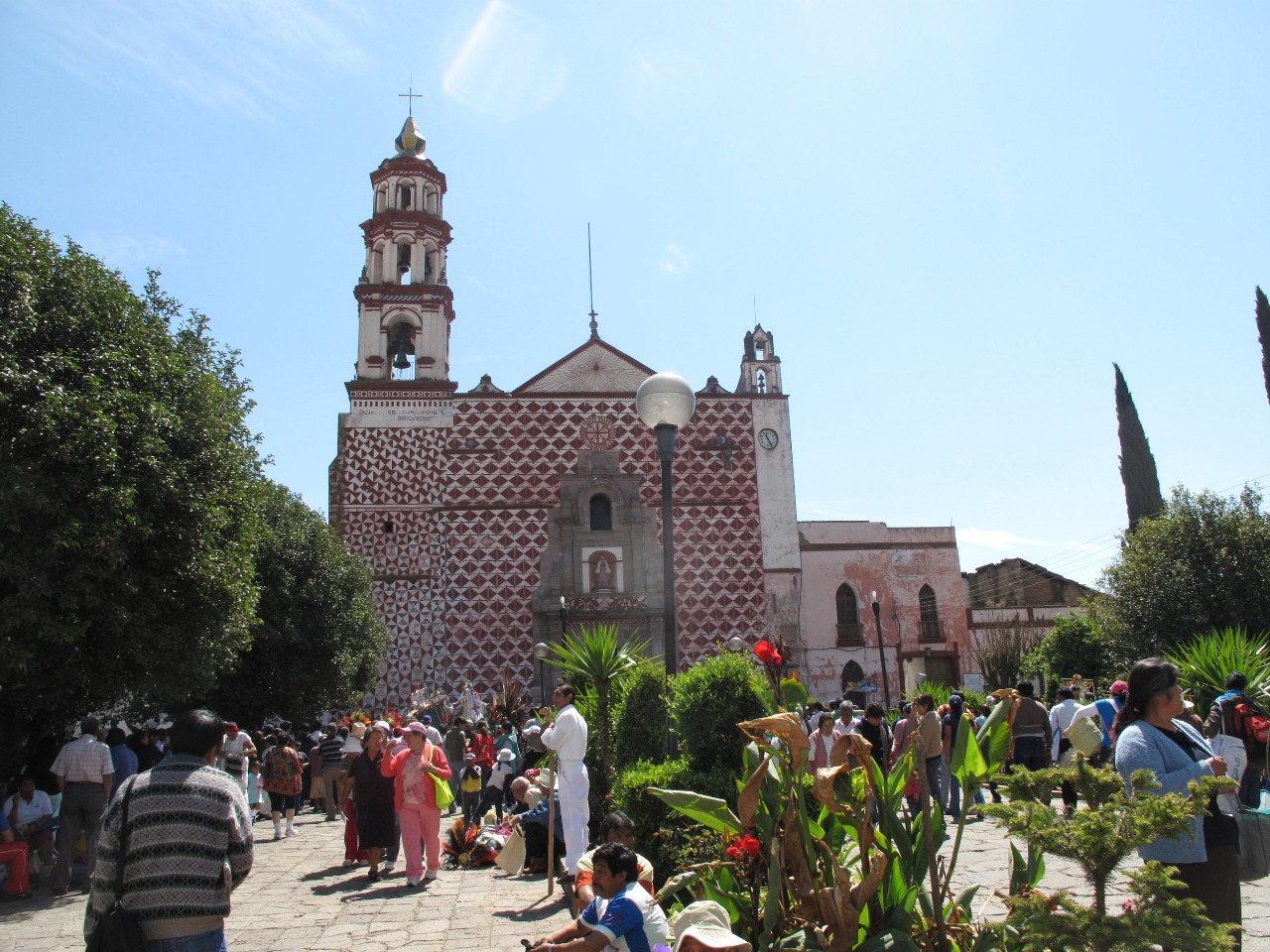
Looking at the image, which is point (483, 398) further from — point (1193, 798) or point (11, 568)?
point (1193, 798)

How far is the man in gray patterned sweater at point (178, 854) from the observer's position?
3887mm

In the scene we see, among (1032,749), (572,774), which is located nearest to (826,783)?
(572,774)

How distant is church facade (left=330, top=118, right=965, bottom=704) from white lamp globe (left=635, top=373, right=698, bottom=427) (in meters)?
19.1

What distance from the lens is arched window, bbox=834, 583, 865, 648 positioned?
29.9 m

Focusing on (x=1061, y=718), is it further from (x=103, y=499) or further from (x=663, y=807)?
(x=103, y=499)

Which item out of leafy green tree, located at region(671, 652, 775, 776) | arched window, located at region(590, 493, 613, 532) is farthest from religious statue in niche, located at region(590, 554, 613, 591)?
leafy green tree, located at region(671, 652, 775, 776)

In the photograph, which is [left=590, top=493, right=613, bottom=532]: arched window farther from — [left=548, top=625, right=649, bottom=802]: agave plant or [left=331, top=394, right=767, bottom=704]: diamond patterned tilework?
[left=548, top=625, right=649, bottom=802]: agave plant

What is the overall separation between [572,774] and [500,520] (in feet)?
67.1

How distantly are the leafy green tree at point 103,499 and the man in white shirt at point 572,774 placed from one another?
541 centimetres

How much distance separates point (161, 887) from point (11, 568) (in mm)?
7169

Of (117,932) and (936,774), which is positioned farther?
(936,774)

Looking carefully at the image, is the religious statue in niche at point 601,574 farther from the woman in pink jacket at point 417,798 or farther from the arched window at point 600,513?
the woman in pink jacket at point 417,798

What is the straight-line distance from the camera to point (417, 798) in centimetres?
923

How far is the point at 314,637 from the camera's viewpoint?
874 inches
